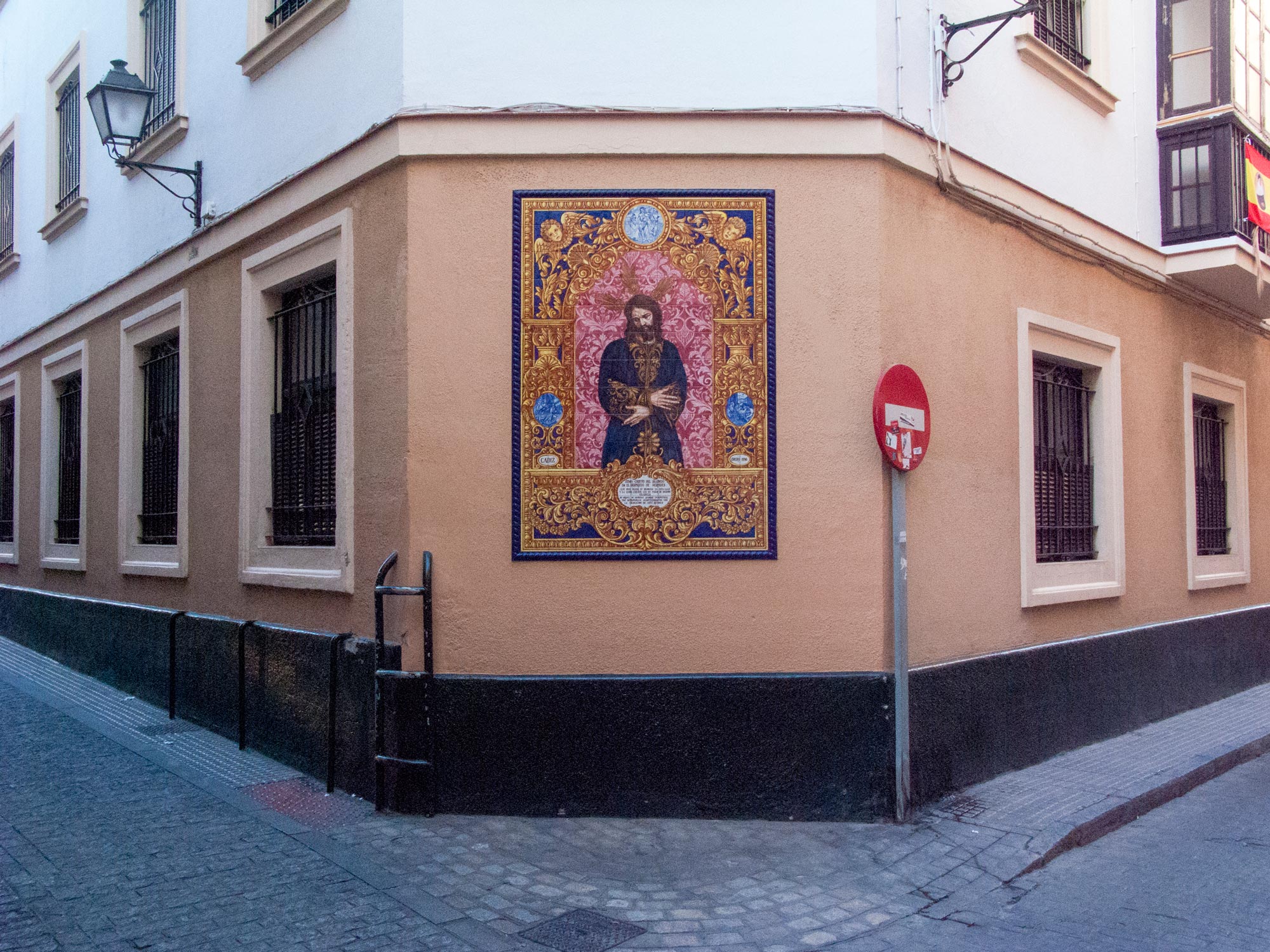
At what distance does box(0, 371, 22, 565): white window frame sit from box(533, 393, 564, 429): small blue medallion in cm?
944

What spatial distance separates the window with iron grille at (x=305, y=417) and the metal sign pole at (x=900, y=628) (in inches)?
138

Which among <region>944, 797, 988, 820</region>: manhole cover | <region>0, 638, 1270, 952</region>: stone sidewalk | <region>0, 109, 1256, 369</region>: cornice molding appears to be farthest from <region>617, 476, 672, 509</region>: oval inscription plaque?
<region>944, 797, 988, 820</region>: manhole cover

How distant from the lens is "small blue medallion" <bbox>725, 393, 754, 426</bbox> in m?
5.89

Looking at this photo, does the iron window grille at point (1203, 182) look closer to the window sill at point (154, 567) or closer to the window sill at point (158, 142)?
the window sill at point (158, 142)

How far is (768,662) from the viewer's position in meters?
5.79

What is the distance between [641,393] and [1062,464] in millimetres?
3801

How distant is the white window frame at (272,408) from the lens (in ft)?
20.9

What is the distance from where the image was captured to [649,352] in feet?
19.5

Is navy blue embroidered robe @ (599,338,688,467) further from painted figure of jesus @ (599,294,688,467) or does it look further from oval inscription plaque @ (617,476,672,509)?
oval inscription plaque @ (617,476,672,509)

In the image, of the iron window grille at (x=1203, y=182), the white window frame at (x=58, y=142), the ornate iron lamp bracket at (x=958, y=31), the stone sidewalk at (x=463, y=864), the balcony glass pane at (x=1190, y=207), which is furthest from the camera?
the white window frame at (x=58, y=142)

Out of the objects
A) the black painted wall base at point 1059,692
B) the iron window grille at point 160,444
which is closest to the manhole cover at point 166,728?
the iron window grille at point 160,444

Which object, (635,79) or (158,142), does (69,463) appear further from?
(635,79)

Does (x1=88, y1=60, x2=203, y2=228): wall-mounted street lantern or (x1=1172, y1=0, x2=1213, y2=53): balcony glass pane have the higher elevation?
(x1=1172, y1=0, x2=1213, y2=53): balcony glass pane

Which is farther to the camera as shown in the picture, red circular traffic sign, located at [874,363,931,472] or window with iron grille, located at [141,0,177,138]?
window with iron grille, located at [141,0,177,138]
